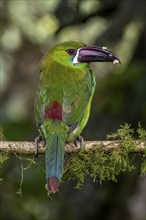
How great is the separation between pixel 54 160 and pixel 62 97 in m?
0.57

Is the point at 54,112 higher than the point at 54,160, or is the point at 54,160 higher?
the point at 54,112

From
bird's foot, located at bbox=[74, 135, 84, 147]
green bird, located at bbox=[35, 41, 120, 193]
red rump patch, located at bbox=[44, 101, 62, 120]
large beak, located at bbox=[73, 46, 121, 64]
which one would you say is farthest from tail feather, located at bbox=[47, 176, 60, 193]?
large beak, located at bbox=[73, 46, 121, 64]

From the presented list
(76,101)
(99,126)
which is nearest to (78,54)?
(76,101)

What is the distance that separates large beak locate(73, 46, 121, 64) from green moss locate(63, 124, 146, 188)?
0.63 meters

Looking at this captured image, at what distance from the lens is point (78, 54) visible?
5066mm

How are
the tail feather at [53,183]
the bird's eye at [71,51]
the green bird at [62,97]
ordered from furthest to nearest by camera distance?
the bird's eye at [71,51]
the green bird at [62,97]
the tail feather at [53,183]

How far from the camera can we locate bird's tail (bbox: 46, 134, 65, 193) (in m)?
4.15

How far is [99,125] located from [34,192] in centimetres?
113

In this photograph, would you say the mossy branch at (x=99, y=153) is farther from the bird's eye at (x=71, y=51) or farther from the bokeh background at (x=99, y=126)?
the bird's eye at (x=71, y=51)

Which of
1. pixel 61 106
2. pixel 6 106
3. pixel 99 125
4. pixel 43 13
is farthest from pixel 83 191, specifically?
pixel 6 106

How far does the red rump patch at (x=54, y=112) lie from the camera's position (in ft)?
15.0

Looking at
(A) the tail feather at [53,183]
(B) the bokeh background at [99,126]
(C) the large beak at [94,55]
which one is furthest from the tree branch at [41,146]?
(C) the large beak at [94,55]

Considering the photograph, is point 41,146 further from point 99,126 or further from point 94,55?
point 99,126

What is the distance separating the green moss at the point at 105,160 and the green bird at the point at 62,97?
15cm
